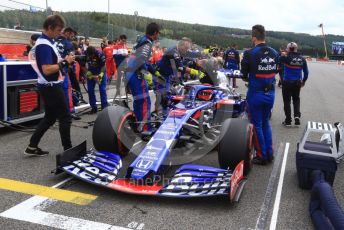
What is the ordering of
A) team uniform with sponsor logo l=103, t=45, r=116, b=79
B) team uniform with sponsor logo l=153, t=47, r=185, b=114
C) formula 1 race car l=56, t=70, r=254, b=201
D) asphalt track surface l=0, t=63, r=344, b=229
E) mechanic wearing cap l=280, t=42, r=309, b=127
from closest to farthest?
asphalt track surface l=0, t=63, r=344, b=229, formula 1 race car l=56, t=70, r=254, b=201, team uniform with sponsor logo l=153, t=47, r=185, b=114, mechanic wearing cap l=280, t=42, r=309, b=127, team uniform with sponsor logo l=103, t=45, r=116, b=79

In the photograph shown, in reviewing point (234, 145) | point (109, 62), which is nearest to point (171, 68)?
point (234, 145)

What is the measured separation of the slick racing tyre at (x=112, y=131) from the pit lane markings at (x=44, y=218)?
1.25 m

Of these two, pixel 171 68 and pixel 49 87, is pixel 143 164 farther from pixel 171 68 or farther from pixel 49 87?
pixel 171 68

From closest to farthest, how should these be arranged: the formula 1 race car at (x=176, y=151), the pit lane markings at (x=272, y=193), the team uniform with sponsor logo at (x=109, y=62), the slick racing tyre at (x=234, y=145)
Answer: the pit lane markings at (x=272, y=193) < the formula 1 race car at (x=176, y=151) < the slick racing tyre at (x=234, y=145) < the team uniform with sponsor logo at (x=109, y=62)

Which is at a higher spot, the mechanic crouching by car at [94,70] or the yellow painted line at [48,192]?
the mechanic crouching by car at [94,70]

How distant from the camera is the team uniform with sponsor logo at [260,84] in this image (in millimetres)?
5375

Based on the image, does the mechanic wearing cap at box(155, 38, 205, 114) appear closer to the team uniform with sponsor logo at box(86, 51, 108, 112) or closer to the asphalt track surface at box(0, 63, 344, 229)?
the team uniform with sponsor logo at box(86, 51, 108, 112)

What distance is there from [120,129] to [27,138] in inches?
87.9

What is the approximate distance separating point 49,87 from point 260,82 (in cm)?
286

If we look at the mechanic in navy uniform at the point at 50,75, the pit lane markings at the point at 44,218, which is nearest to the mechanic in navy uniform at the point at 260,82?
the mechanic in navy uniform at the point at 50,75

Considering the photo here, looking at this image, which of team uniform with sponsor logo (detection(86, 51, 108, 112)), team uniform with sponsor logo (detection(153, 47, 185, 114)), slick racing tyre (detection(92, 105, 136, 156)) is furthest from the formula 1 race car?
team uniform with sponsor logo (detection(86, 51, 108, 112))

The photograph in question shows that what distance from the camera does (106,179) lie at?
408cm

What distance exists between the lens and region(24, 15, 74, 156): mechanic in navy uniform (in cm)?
494

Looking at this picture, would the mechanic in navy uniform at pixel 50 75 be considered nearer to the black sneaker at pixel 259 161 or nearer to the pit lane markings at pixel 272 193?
the black sneaker at pixel 259 161
